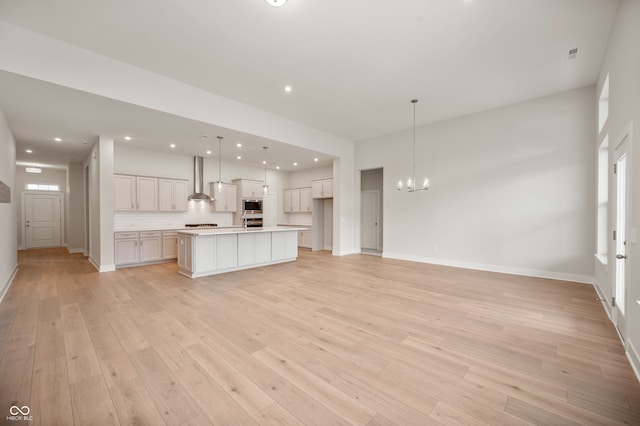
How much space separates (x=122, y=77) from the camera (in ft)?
13.3

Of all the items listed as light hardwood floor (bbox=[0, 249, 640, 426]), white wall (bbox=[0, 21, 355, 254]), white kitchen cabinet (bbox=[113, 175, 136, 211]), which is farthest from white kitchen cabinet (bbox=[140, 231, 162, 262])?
white wall (bbox=[0, 21, 355, 254])

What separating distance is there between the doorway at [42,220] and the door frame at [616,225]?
15357 millimetres

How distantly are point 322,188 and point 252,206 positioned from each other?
Result: 258 cm

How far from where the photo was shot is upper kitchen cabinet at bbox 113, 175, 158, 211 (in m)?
6.69

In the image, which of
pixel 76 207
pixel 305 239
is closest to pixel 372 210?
pixel 305 239

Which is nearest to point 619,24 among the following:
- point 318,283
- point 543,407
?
point 543,407

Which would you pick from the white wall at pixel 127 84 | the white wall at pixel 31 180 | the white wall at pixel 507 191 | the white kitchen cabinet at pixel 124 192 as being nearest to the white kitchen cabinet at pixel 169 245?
the white kitchen cabinet at pixel 124 192

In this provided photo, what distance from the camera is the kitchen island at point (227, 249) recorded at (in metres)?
5.50

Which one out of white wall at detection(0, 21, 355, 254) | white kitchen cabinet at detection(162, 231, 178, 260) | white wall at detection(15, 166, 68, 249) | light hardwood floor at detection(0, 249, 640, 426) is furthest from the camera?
white wall at detection(15, 166, 68, 249)

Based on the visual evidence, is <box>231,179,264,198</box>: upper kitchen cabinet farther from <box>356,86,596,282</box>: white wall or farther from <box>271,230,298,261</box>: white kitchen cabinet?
<box>356,86,596,282</box>: white wall

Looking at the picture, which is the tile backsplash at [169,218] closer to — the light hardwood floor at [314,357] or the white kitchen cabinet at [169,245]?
the white kitchen cabinet at [169,245]

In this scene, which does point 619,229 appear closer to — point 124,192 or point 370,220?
point 370,220

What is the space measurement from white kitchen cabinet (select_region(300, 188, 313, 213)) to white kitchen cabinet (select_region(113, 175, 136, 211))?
5.34 meters

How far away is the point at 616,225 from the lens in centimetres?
331
